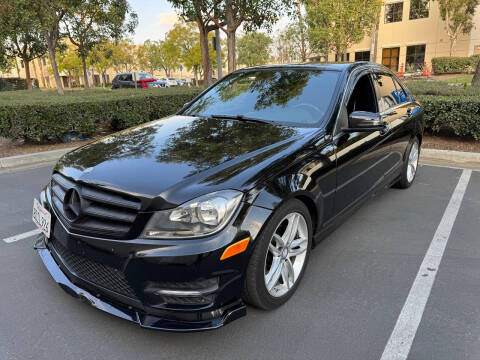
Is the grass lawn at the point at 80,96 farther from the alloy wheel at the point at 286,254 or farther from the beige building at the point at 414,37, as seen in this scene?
the beige building at the point at 414,37

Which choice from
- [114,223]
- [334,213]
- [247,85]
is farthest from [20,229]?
[334,213]

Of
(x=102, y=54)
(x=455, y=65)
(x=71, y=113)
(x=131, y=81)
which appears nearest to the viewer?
(x=71, y=113)

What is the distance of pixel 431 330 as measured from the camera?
8.08ft

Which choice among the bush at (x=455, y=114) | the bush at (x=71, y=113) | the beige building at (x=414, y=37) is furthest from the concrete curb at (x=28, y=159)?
the beige building at (x=414, y=37)

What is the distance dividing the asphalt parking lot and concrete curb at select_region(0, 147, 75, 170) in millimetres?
3318

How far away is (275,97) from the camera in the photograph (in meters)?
3.54

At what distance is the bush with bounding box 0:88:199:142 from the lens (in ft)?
24.2

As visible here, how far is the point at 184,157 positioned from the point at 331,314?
4.83 ft

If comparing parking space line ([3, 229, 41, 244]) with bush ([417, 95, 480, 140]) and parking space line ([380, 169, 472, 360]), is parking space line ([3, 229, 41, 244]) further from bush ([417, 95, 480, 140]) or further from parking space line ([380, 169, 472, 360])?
bush ([417, 95, 480, 140])

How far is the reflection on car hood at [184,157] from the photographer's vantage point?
2.23 metres

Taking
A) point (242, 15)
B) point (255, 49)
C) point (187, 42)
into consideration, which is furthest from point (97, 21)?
point (255, 49)

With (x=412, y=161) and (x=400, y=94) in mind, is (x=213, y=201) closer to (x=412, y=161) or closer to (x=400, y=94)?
(x=400, y=94)

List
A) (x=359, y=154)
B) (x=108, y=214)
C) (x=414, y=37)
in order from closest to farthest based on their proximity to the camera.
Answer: (x=108, y=214) < (x=359, y=154) < (x=414, y=37)

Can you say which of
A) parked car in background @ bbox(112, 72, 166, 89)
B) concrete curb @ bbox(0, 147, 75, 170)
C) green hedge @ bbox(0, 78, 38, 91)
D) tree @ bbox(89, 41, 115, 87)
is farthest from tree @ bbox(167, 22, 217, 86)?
concrete curb @ bbox(0, 147, 75, 170)
